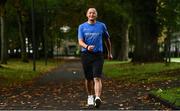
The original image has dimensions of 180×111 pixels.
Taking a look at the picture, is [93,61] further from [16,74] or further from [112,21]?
[112,21]

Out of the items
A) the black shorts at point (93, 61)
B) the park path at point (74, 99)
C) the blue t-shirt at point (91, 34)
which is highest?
the blue t-shirt at point (91, 34)

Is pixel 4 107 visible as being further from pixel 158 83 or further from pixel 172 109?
pixel 158 83

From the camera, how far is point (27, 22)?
6956 centimetres

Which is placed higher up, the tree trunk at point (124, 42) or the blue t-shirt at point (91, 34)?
the blue t-shirt at point (91, 34)

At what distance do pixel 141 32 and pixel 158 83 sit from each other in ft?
66.2

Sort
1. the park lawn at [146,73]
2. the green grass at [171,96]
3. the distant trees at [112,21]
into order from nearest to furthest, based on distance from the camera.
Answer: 1. the green grass at [171,96]
2. the park lawn at [146,73]
3. the distant trees at [112,21]

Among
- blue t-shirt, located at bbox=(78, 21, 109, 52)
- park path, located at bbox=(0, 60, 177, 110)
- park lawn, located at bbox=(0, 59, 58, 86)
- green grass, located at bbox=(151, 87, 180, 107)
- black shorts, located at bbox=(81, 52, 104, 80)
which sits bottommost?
park lawn, located at bbox=(0, 59, 58, 86)

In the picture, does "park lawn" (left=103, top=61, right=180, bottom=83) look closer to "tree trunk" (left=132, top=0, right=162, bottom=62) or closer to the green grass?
the green grass

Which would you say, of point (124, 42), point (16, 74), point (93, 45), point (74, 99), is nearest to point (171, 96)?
point (93, 45)

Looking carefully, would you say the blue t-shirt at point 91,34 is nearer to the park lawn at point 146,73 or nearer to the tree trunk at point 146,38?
the park lawn at point 146,73

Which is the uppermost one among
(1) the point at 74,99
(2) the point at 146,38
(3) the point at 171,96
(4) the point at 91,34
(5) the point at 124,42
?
(4) the point at 91,34

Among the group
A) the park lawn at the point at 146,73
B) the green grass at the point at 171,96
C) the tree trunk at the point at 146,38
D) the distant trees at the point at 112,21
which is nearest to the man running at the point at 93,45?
the green grass at the point at 171,96

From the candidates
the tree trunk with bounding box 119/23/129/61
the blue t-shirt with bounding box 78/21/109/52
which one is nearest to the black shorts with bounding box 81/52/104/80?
the blue t-shirt with bounding box 78/21/109/52

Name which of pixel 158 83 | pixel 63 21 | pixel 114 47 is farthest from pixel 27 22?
pixel 158 83
